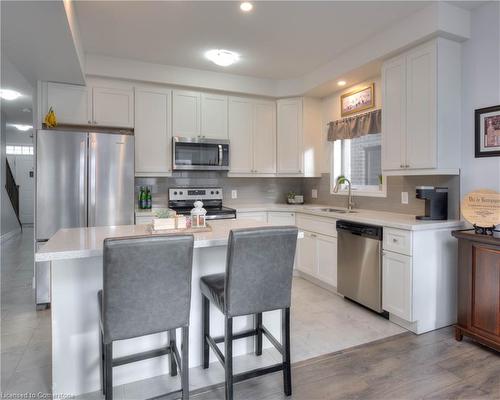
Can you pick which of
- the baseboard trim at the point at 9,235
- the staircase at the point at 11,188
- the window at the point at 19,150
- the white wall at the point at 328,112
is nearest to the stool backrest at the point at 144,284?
the white wall at the point at 328,112

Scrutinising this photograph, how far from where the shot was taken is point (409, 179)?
3.40 m

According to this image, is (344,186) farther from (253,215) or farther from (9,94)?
(9,94)

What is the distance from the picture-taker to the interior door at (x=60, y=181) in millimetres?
3209

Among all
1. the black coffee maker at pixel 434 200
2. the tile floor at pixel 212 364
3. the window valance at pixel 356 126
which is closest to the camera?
the tile floor at pixel 212 364

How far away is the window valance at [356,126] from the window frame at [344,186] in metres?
0.18

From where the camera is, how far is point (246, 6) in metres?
2.61

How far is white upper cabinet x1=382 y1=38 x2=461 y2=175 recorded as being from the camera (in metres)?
2.76

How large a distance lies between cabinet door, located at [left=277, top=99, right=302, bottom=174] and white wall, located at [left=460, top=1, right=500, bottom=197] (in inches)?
81.3

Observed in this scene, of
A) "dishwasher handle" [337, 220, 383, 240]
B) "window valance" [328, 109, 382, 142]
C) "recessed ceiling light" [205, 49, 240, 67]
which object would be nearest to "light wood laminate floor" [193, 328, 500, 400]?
"dishwasher handle" [337, 220, 383, 240]

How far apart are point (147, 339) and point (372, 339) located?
175cm

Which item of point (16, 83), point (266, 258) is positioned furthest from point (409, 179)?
point (16, 83)

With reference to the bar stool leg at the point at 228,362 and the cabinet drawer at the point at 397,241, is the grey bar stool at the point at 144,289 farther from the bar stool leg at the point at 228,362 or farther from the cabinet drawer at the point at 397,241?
the cabinet drawer at the point at 397,241

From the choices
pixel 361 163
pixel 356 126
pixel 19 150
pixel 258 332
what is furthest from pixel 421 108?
pixel 19 150

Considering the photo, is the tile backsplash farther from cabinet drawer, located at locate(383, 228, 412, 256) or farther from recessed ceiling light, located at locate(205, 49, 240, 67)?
recessed ceiling light, located at locate(205, 49, 240, 67)
